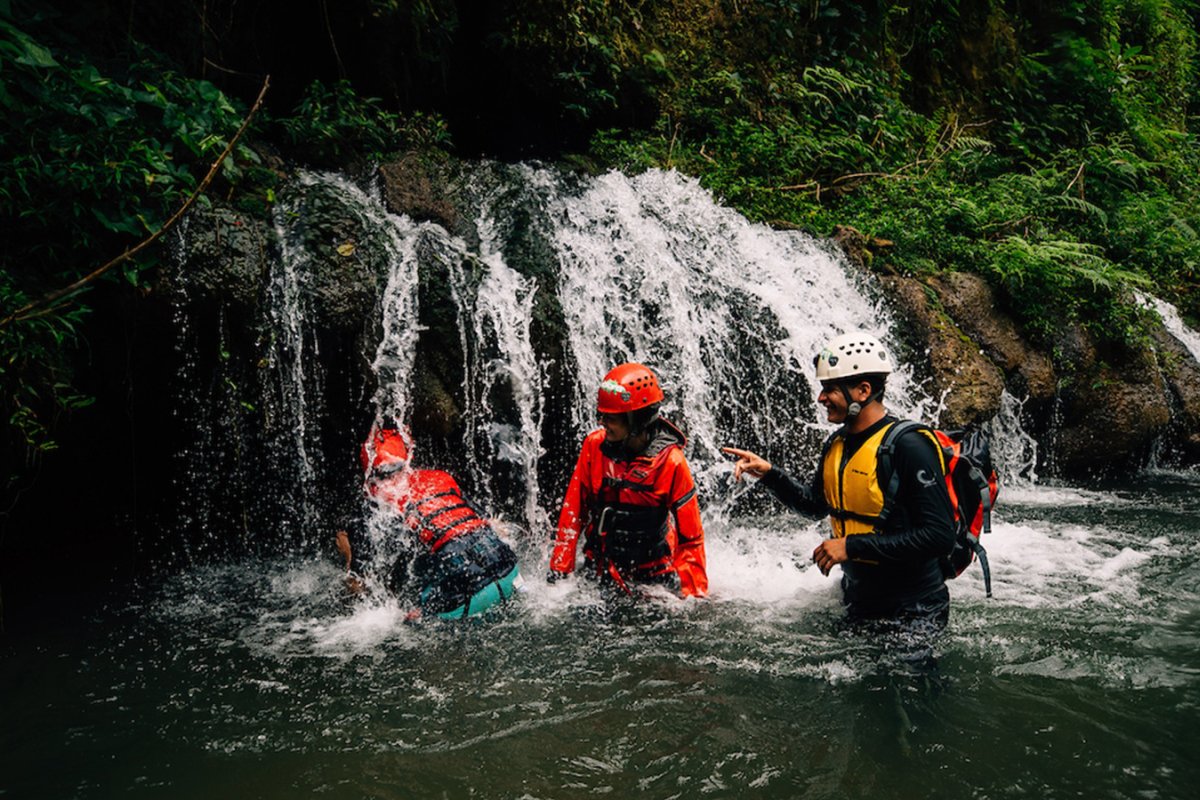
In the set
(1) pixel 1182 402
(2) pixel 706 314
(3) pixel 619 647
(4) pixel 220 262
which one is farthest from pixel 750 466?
(1) pixel 1182 402

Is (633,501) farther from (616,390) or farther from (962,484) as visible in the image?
(962,484)

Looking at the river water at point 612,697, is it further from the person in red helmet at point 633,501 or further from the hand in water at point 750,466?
the hand in water at point 750,466

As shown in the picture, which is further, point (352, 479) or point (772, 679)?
point (352, 479)

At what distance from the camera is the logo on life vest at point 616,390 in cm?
474

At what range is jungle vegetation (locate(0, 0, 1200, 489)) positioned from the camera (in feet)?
16.7

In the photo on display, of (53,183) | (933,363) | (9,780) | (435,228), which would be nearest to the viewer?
(9,780)

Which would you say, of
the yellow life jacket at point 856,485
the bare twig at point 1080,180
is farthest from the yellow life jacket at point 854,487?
the bare twig at point 1080,180

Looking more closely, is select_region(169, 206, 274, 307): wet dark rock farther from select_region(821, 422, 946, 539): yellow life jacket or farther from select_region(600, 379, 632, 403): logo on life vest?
select_region(821, 422, 946, 539): yellow life jacket

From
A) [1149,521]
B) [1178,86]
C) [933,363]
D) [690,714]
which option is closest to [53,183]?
[690,714]

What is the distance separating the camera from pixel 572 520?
512 centimetres

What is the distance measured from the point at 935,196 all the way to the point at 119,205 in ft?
31.5

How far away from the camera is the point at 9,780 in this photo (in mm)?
3363

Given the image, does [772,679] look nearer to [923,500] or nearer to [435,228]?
[923,500]

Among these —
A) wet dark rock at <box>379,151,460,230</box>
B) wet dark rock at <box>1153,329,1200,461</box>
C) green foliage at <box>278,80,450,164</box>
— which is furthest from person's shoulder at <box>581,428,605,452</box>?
wet dark rock at <box>1153,329,1200,461</box>
